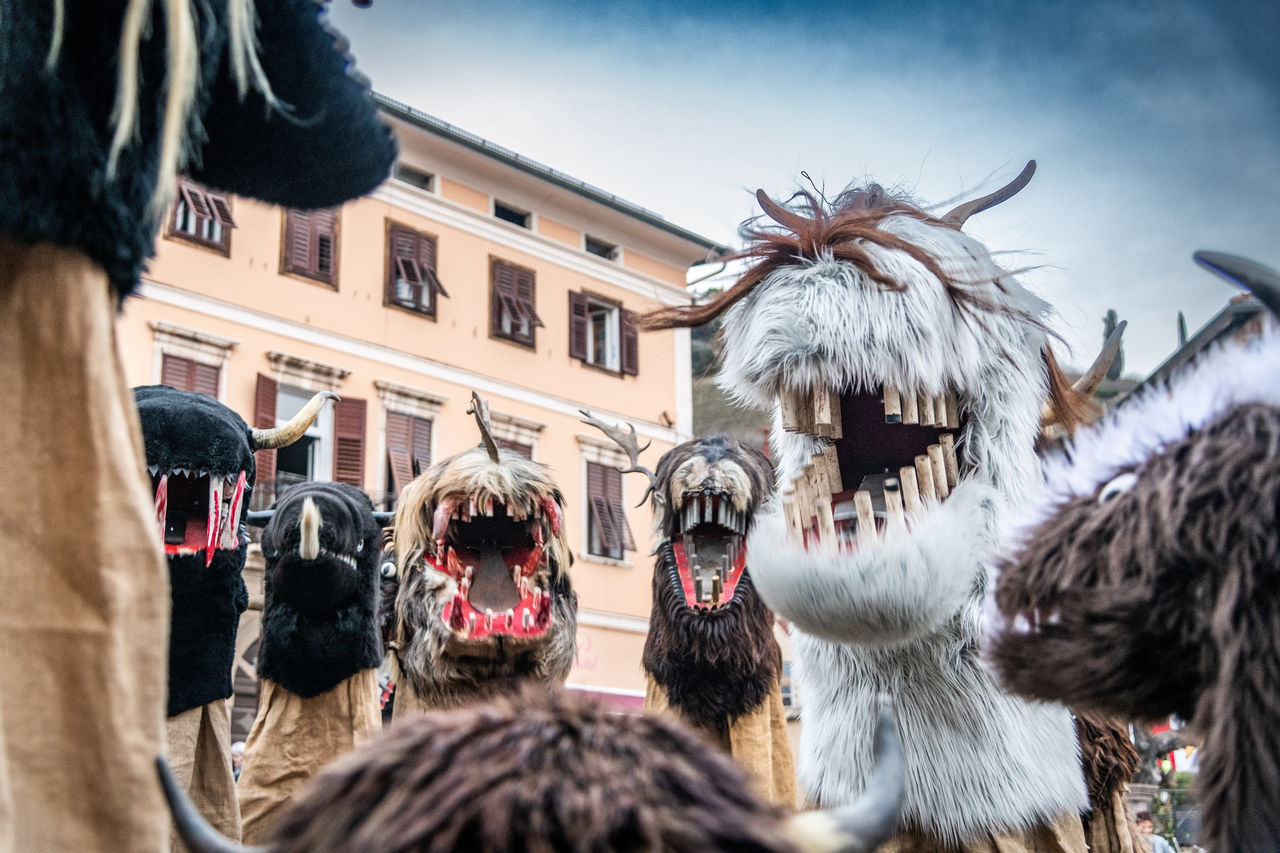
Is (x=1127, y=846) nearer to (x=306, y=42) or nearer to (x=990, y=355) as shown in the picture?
(x=990, y=355)

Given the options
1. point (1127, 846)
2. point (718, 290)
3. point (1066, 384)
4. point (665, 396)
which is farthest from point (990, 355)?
point (665, 396)

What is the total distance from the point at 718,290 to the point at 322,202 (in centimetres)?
149

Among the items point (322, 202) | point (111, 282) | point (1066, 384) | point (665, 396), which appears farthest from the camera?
point (665, 396)

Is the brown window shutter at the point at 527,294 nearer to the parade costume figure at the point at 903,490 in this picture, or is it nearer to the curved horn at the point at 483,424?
the curved horn at the point at 483,424

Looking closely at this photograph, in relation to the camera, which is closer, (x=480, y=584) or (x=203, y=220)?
(x=480, y=584)

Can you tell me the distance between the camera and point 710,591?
4973 mm

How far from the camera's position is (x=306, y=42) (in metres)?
2.20

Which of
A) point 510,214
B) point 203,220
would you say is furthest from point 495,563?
point 510,214

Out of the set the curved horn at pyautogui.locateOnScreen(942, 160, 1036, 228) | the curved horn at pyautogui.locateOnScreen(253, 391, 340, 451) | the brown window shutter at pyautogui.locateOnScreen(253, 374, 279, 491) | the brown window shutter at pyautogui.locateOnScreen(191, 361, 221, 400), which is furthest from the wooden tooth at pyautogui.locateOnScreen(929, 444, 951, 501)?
the brown window shutter at pyautogui.locateOnScreen(191, 361, 221, 400)

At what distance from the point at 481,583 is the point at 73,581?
3.00 m

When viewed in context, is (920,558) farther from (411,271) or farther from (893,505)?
(411,271)

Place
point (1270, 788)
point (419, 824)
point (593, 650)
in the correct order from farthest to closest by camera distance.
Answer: point (593, 650)
point (1270, 788)
point (419, 824)

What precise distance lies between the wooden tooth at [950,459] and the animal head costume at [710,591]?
165 cm

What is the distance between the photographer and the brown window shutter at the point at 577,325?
63.7ft
